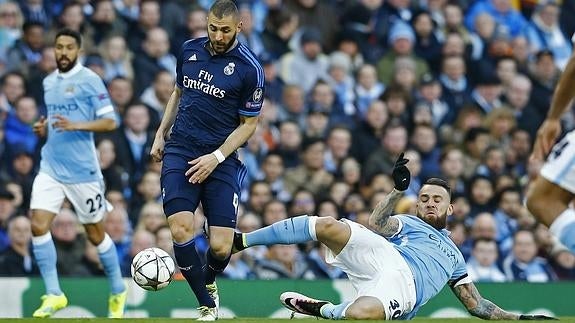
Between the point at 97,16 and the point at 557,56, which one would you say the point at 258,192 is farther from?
the point at 557,56

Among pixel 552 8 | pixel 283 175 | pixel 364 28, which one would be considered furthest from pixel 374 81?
pixel 552 8

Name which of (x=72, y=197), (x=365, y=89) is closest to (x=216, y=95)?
(x=72, y=197)

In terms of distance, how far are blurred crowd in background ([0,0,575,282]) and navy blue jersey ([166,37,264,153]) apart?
4129 millimetres

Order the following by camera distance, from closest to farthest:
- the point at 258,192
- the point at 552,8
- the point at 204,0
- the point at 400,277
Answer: the point at 400,277 < the point at 258,192 < the point at 204,0 < the point at 552,8

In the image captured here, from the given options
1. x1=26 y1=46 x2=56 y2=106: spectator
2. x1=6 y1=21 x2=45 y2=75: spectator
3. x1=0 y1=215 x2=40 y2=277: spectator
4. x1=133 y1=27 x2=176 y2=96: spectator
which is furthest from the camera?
x1=133 y1=27 x2=176 y2=96: spectator

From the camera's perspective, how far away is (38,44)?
16.2 metres

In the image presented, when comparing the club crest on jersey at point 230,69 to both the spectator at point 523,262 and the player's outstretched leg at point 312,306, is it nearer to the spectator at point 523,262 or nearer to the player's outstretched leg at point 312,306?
the player's outstretched leg at point 312,306

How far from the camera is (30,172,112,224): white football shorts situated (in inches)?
500

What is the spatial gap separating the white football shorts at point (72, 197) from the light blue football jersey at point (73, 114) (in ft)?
0.21

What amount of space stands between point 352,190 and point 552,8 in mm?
5103

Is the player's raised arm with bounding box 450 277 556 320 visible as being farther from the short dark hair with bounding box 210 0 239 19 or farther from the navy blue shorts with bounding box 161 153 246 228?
the short dark hair with bounding box 210 0 239 19

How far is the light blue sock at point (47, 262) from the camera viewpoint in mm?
12500

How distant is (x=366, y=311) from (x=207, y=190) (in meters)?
1.69

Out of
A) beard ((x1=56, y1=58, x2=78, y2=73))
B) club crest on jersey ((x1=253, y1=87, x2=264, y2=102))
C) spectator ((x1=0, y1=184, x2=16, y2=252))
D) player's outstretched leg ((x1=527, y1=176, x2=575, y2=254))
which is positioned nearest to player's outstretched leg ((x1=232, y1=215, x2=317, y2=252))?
club crest on jersey ((x1=253, y1=87, x2=264, y2=102))
